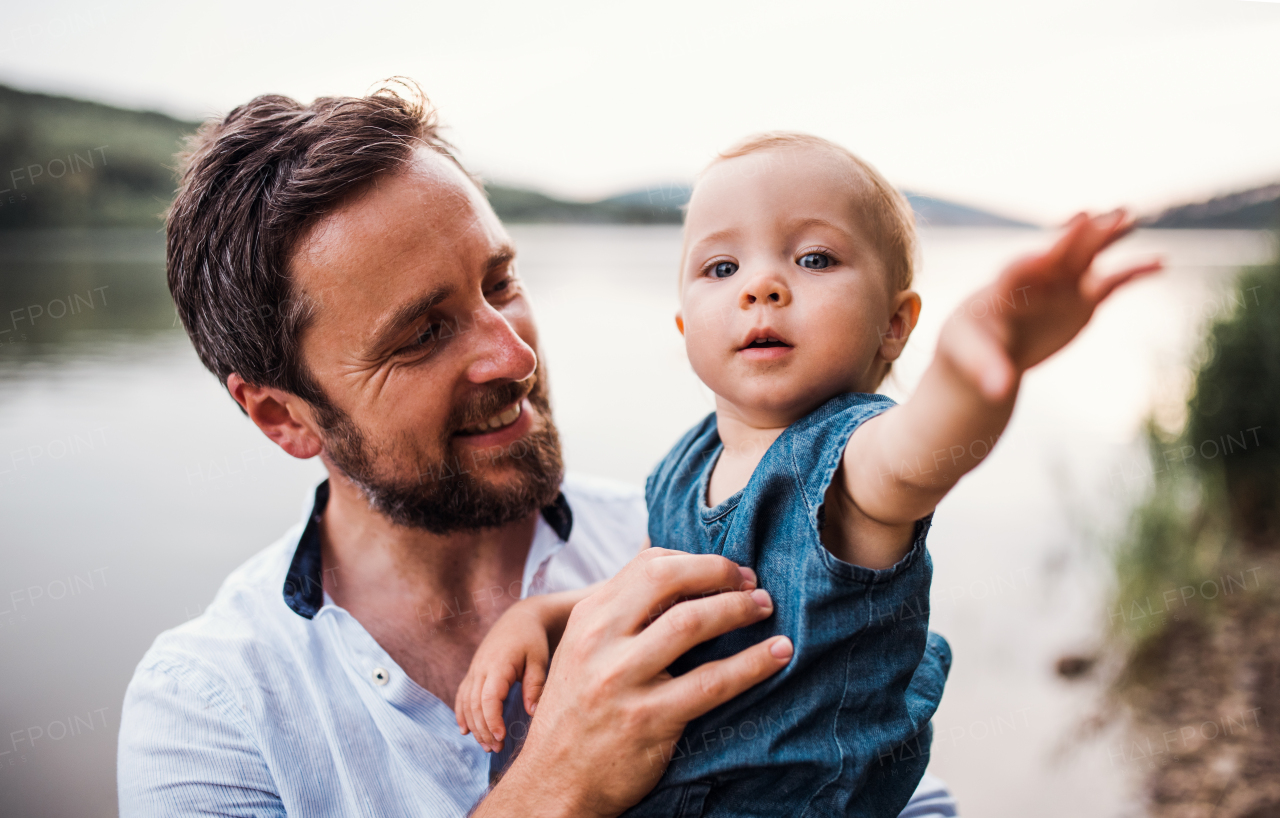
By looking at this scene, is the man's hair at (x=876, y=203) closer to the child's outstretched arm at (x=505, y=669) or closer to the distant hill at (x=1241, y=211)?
the child's outstretched arm at (x=505, y=669)

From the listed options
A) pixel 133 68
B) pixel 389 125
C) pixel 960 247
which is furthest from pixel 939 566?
pixel 133 68

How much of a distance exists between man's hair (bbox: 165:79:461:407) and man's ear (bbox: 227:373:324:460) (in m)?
0.03

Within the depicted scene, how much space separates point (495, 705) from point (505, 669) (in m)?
0.06

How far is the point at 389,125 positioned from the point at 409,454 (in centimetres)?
66

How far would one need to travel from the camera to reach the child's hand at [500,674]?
1141mm

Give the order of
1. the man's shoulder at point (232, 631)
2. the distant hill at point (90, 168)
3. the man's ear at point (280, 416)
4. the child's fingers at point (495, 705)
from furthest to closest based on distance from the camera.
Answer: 1. the distant hill at point (90, 168)
2. the man's ear at point (280, 416)
3. the man's shoulder at point (232, 631)
4. the child's fingers at point (495, 705)

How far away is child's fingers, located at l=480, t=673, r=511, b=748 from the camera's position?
1.13m

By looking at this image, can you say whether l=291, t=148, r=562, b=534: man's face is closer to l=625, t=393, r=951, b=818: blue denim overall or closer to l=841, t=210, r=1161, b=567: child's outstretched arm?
l=625, t=393, r=951, b=818: blue denim overall

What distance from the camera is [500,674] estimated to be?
1159 millimetres

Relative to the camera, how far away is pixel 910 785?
43.2 inches

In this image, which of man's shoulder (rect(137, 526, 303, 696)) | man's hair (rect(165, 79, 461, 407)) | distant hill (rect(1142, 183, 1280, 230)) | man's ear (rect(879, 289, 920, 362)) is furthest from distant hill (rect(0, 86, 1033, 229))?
distant hill (rect(1142, 183, 1280, 230))

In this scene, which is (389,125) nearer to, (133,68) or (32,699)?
(133,68)

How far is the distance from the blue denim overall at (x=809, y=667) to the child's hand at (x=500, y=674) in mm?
249

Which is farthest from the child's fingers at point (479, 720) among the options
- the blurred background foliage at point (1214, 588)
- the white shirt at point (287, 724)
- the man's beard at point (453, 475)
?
the blurred background foliage at point (1214, 588)
